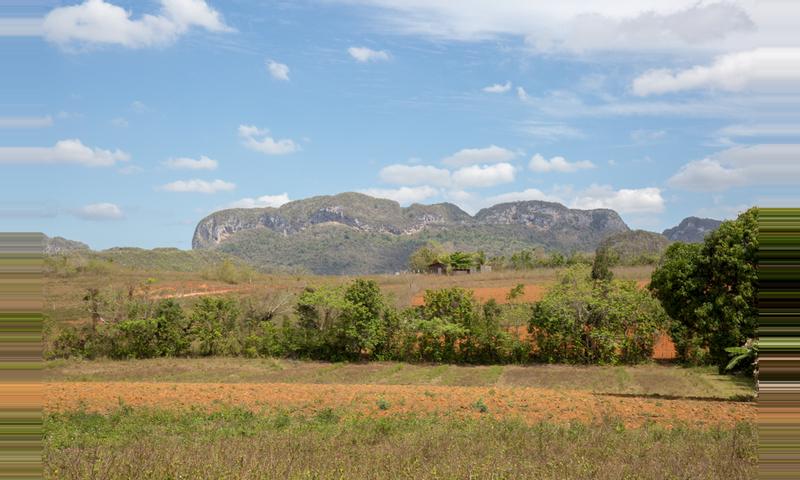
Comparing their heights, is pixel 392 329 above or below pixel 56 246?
below

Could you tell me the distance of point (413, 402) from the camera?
13000 millimetres

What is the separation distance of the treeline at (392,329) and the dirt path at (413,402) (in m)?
8.21

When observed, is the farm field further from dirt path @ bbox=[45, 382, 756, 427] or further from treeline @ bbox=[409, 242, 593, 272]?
treeline @ bbox=[409, 242, 593, 272]

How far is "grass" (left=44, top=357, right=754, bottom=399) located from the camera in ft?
59.3

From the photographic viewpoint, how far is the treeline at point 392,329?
2309 centimetres

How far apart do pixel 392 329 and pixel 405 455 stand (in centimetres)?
1882

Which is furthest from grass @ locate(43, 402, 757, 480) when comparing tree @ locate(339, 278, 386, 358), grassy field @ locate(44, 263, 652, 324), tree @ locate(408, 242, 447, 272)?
tree @ locate(408, 242, 447, 272)

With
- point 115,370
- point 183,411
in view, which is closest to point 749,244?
point 183,411

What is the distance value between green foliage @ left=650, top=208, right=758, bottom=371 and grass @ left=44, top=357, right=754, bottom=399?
4.67 ft

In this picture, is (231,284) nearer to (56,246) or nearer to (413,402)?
(56,246)

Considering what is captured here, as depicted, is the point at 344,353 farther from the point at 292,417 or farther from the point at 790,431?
the point at 790,431

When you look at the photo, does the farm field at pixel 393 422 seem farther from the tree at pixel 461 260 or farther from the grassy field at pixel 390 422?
the tree at pixel 461 260

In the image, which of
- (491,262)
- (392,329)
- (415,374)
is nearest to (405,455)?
(415,374)

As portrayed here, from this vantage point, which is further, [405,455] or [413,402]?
[413,402]
